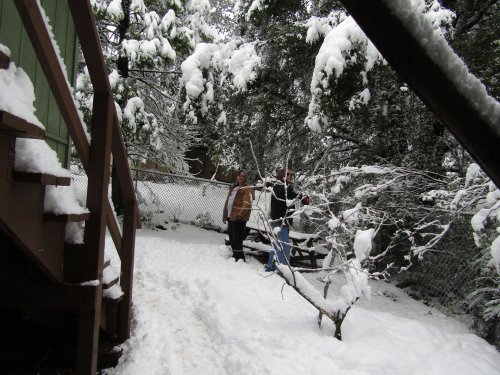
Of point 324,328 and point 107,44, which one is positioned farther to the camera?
point 107,44

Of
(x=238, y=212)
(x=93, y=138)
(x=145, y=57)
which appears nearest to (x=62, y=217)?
(x=93, y=138)

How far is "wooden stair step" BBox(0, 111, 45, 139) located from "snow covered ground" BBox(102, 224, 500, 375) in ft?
7.33

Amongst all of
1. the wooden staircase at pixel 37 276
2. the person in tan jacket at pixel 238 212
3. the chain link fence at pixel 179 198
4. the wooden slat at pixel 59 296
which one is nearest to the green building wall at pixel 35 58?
the wooden staircase at pixel 37 276

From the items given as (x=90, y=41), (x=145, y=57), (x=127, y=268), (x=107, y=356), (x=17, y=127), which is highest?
(x=145, y=57)

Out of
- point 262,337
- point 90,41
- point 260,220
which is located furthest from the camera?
point 260,220

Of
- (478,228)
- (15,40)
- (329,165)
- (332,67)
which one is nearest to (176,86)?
(329,165)

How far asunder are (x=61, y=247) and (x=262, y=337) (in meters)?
2.31

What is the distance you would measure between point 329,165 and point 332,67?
10.3 ft

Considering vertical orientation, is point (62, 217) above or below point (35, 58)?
below

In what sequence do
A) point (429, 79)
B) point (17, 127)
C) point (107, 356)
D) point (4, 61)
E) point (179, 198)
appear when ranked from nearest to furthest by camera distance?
point (429, 79) → point (17, 127) → point (4, 61) → point (107, 356) → point (179, 198)

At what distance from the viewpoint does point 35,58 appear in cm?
360

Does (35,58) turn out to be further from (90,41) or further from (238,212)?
(238,212)

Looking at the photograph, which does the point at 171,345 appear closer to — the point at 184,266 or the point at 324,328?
the point at 324,328

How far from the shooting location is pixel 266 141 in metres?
9.90
